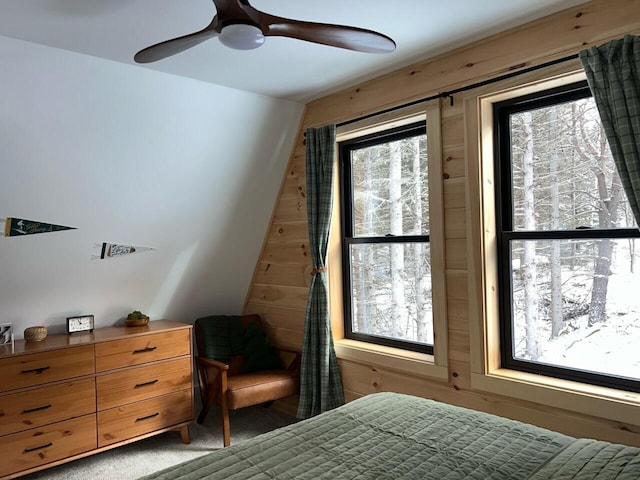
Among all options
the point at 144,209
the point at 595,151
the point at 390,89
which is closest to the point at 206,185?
the point at 144,209

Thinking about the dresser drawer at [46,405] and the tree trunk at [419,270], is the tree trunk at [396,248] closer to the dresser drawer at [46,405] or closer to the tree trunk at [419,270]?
the tree trunk at [419,270]

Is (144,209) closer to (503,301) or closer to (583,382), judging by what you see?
(503,301)

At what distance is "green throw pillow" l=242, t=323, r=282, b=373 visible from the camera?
12.4 feet

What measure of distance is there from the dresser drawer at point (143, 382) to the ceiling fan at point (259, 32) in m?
2.09

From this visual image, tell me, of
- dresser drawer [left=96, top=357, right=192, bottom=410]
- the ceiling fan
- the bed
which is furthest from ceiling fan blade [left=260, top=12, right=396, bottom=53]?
dresser drawer [left=96, top=357, right=192, bottom=410]

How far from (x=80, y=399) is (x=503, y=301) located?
2.52 m

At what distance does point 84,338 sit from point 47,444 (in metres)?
0.62

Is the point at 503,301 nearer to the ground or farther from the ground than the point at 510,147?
nearer to the ground

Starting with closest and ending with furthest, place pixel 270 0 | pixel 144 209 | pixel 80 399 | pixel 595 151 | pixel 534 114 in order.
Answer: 1. pixel 270 0
2. pixel 595 151
3. pixel 534 114
4. pixel 80 399
5. pixel 144 209

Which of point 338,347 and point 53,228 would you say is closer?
point 53,228

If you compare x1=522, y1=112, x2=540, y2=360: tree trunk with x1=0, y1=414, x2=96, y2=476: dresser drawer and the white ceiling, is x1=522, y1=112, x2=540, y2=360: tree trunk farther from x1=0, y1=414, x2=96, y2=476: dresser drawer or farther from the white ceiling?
x1=0, y1=414, x2=96, y2=476: dresser drawer

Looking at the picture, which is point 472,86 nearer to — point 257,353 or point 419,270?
point 419,270

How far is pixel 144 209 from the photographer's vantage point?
10.9 ft

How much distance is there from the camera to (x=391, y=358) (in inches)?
123
